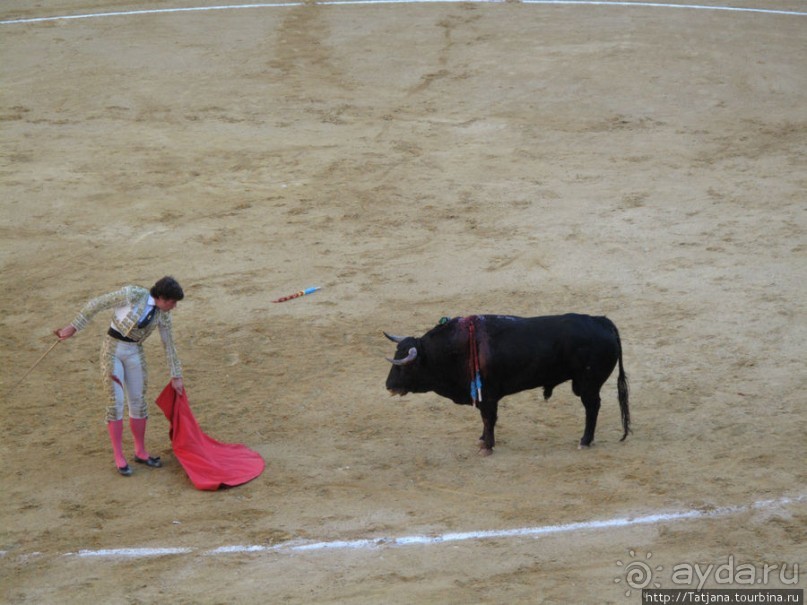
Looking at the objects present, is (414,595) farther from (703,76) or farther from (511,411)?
(703,76)

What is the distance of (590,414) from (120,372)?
11.1 feet

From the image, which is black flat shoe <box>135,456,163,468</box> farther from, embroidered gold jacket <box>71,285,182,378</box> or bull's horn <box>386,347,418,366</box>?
bull's horn <box>386,347,418,366</box>

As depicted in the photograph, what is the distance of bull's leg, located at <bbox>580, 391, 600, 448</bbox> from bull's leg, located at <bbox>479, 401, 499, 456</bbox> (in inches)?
25.3

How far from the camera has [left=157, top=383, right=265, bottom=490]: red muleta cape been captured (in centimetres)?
826

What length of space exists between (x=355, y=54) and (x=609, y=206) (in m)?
6.56

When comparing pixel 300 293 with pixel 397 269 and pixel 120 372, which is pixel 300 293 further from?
pixel 120 372

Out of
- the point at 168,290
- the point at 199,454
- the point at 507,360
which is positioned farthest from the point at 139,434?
the point at 507,360

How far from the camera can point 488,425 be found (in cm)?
842

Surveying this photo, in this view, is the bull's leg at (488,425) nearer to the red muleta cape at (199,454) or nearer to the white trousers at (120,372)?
the red muleta cape at (199,454)

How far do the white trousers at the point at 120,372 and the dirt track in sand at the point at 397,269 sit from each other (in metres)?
0.57

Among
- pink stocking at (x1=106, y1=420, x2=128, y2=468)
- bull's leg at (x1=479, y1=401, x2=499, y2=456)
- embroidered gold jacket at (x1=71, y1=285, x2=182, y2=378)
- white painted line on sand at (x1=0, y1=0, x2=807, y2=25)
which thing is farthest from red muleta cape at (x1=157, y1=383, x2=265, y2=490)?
white painted line on sand at (x1=0, y1=0, x2=807, y2=25)

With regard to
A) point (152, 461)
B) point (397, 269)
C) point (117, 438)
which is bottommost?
point (397, 269)

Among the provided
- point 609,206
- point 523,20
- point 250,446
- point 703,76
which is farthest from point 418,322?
point 523,20

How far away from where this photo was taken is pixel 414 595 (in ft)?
22.2
